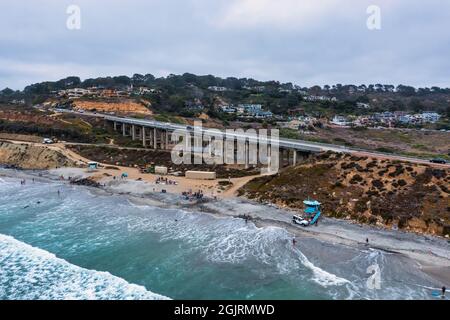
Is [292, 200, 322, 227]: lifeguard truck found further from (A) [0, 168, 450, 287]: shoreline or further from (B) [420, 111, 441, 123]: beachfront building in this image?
(B) [420, 111, 441, 123]: beachfront building

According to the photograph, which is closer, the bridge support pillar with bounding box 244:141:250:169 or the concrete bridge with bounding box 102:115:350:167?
the concrete bridge with bounding box 102:115:350:167

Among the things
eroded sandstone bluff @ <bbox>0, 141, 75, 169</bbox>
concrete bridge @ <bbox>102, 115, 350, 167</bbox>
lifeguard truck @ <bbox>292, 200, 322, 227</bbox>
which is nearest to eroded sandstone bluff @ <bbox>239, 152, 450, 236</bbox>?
lifeguard truck @ <bbox>292, 200, 322, 227</bbox>

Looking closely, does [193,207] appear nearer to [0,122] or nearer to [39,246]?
[39,246]

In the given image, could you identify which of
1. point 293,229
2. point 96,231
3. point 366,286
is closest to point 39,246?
point 96,231

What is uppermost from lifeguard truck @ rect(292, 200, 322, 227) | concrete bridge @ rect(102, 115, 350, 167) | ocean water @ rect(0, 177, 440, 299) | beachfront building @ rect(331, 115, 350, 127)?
beachfront building @ rect(331, 115, 350, 127)

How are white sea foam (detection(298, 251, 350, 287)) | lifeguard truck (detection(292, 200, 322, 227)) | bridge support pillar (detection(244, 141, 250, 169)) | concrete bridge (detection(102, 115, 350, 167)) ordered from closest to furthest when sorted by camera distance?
white sea foam (detection(298, 251, 350, 287)) → lifeguard truck (detection(292, 200, 322, 227)) → concrete bridge (detection(102, 115, 350, 167)) → bridge support pillar (detection(244, 141, 250, 169))

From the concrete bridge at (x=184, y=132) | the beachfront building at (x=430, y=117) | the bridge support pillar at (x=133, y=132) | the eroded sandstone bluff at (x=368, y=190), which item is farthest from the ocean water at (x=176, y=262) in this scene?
the beachfront building at (x=430, y=117)
